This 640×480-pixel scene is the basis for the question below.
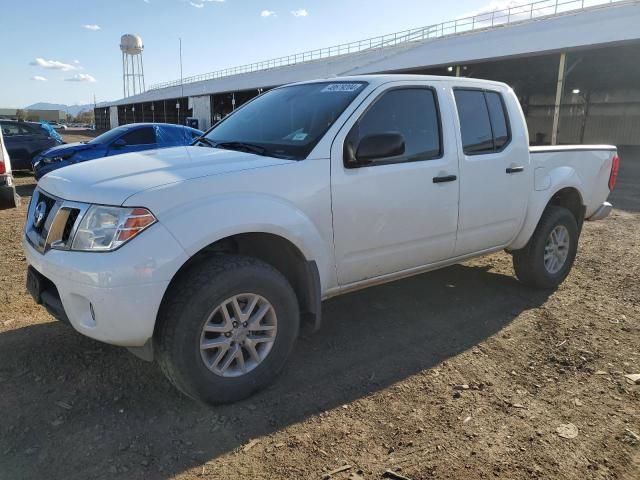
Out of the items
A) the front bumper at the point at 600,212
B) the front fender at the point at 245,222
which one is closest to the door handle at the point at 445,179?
the front fender at the point at 245,222

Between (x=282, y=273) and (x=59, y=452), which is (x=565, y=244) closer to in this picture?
(x=282, y=273)

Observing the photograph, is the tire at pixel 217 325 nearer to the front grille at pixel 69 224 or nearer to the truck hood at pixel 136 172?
the truck hood at pixel 136 172

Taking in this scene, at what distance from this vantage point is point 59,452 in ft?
8.67

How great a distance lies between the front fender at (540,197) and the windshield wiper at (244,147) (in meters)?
2.68

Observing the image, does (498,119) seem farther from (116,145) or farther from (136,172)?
(116,145)

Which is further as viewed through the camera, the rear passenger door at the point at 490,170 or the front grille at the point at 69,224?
the rear passenger door at the point at 490,170

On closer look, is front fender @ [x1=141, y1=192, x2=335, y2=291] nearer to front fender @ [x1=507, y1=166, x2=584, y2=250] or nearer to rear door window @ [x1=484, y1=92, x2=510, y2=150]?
rear door window @ [x1=484, y1=92, x2=510, y2=150]

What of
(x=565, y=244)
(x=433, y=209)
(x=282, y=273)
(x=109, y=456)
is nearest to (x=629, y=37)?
(x=565, y=244)

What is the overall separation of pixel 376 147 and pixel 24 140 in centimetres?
1381

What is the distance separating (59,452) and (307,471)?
4.19ft

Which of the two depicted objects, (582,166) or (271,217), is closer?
(271,217)

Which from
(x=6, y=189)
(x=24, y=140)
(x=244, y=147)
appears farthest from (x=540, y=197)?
(x=24, y=140)

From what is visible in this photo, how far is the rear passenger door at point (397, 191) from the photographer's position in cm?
345

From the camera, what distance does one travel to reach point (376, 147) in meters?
3.39
